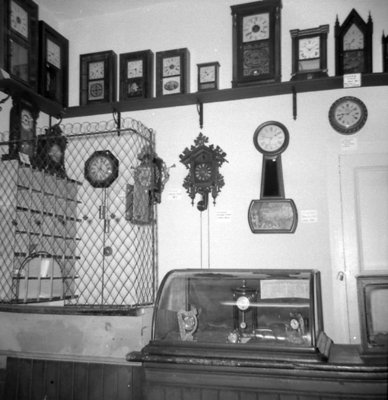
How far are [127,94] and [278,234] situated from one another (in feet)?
6.11

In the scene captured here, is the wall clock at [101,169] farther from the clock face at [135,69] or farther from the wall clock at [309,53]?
the wall clock at [309,53]

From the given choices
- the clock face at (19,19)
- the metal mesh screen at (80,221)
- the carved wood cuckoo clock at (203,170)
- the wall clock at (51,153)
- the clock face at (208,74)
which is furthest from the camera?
the clock face at (208,74)

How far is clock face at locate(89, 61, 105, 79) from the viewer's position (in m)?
4.23

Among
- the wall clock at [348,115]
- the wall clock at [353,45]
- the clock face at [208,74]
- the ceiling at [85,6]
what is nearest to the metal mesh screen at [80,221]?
the clock face at [208,74]

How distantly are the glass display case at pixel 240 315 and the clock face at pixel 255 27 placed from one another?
2.10 m

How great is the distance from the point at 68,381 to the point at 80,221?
1640 millimetres

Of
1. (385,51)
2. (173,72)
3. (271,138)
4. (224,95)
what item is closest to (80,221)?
(173,72)

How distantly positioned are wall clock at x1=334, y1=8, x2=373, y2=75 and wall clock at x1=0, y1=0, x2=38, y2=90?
2.53m

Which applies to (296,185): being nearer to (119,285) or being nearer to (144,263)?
(144,263)

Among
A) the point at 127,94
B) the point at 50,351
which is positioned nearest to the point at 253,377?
the point at 50,351

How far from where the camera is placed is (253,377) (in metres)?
2.22

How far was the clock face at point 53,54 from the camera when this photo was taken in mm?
4070

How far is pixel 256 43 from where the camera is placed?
3.76m

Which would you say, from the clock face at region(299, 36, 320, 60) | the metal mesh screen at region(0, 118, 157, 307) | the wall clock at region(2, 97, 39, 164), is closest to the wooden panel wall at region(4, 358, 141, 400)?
the metal mesh screen at region(0, 118, 157, 307)
